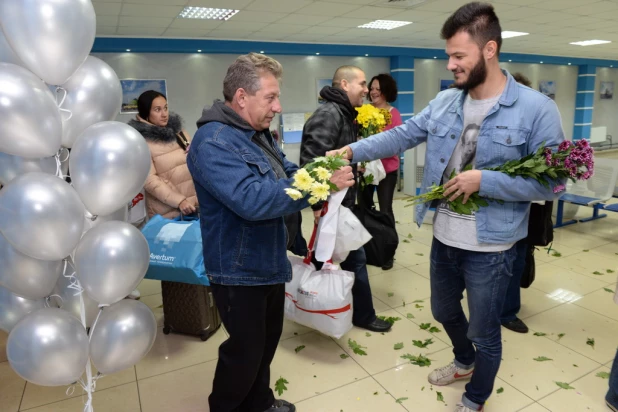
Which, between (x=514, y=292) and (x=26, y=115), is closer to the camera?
(x=26, y=115)

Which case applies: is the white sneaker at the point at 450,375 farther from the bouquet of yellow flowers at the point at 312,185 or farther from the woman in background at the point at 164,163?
the woman in background at the point at 164,163

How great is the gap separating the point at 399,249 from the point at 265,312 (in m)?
3.06

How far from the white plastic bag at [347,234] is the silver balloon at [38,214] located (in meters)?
1.43

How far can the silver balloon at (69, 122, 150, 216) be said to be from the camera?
1554 mm

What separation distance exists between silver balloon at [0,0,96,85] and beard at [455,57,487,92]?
152 centimetres

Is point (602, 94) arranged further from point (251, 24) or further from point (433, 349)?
point (433, 349)

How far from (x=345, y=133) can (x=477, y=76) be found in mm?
1072

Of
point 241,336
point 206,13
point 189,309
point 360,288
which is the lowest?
point 189,309

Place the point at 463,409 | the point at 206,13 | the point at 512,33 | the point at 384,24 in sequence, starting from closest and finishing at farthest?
the point at 463,409 < the point at 206,13 < the point at 384,24 < the point at 512,33

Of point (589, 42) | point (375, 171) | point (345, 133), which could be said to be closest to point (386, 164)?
point (375, 171)

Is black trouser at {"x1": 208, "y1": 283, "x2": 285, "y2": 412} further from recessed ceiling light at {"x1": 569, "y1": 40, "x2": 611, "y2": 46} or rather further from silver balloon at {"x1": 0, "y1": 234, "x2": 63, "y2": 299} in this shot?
recessed ceiling light at {"x1": 569, "y1": 40, "x2": 611, "y2": 46}

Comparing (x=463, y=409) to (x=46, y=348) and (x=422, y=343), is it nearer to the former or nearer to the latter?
(x=422, y=343)

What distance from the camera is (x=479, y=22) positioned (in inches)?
64.3

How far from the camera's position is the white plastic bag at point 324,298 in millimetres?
2400
